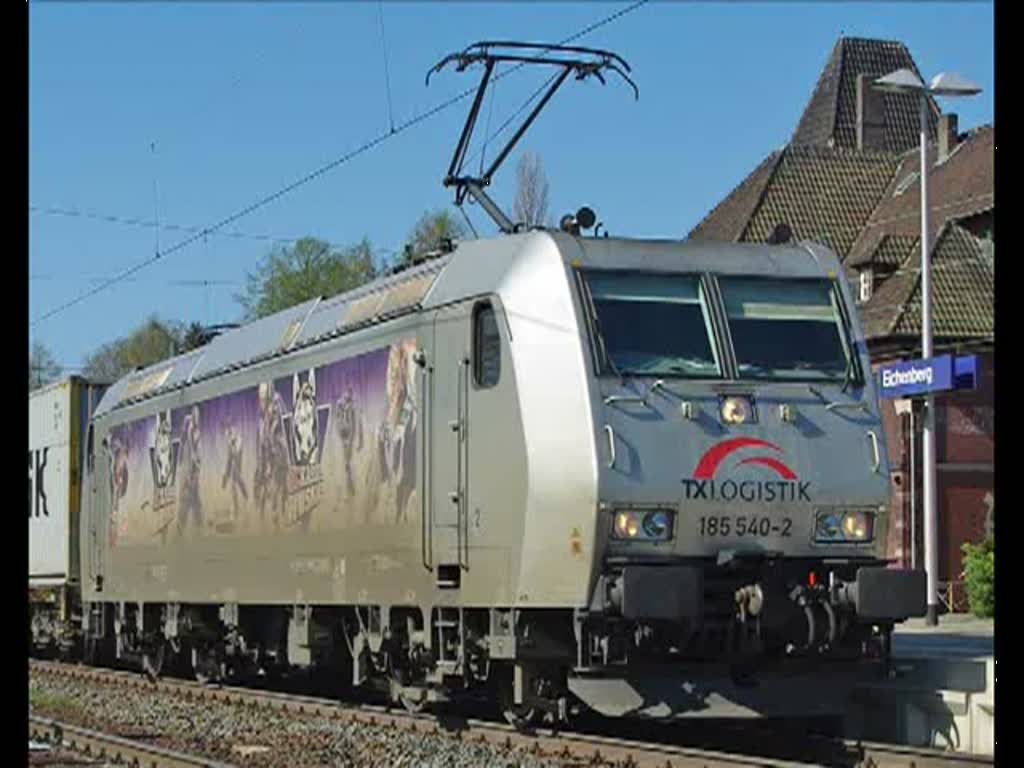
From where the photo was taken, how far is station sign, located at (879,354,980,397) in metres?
27.3

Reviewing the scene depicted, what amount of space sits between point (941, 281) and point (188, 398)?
84.9 ft

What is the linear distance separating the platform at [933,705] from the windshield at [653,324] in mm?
2872

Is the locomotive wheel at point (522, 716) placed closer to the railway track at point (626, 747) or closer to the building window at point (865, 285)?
the railway track at point (626, 747)

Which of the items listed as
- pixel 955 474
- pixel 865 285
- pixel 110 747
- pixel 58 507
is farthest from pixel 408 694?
pixel 865 285

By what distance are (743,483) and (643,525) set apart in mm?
806

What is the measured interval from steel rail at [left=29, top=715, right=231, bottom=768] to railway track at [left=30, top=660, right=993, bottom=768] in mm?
54

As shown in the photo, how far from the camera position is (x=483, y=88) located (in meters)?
16.3

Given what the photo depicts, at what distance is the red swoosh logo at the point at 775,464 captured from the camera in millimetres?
12320

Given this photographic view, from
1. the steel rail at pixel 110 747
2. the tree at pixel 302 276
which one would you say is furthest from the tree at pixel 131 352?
the steel rail at pixel 110 747

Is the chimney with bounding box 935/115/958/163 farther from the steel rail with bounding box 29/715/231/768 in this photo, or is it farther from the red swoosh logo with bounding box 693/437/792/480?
the red swoosh logo with bounding box 693/437/792/480

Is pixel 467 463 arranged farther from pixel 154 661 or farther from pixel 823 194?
pixel 823 194

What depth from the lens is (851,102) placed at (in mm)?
66000

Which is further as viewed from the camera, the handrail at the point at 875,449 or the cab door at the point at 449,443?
the cab door at the point at 449,443
